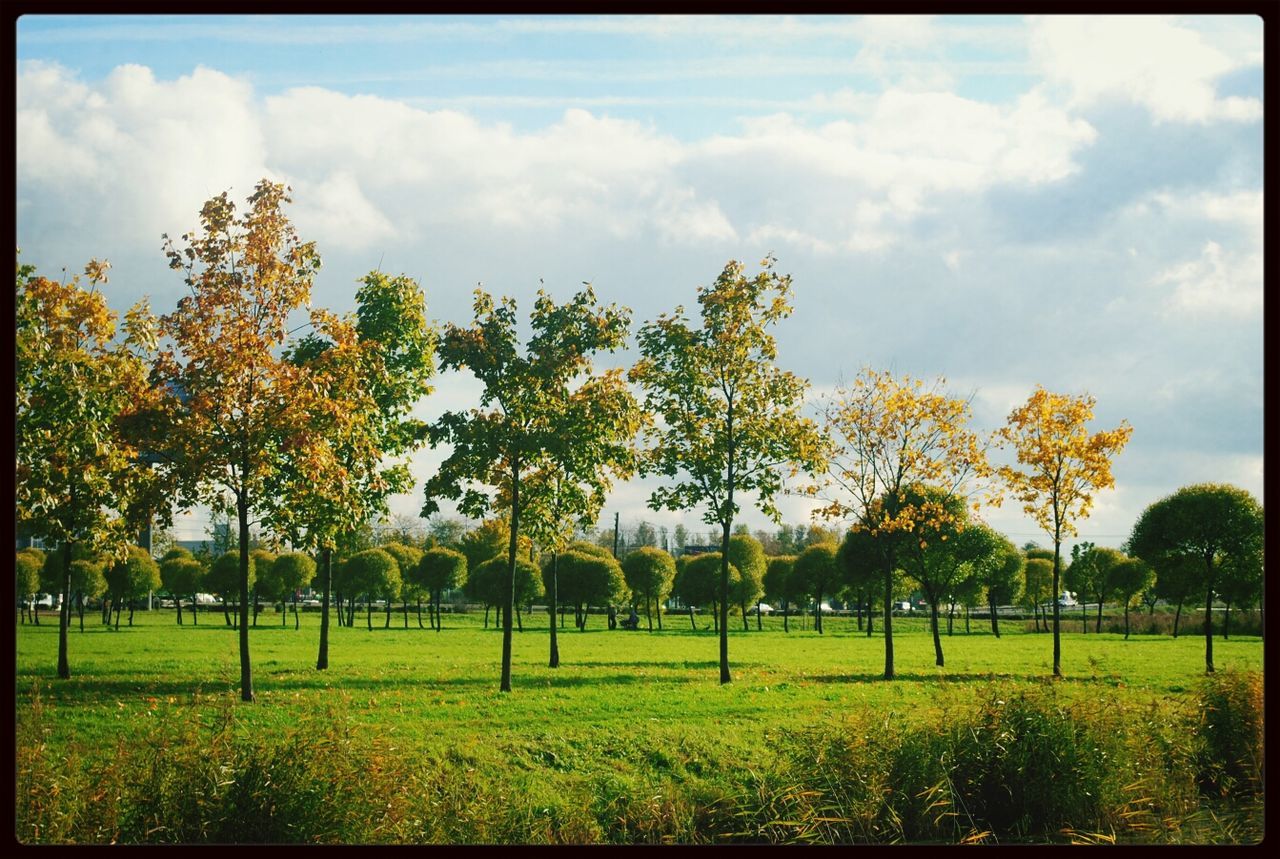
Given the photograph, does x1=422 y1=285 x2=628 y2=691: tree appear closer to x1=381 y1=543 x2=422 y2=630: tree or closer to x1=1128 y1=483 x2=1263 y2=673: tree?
x1=1128 y1=483 x2=1263 y2=673: tree

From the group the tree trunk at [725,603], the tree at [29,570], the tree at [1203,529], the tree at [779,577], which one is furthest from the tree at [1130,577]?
the tree at [29,570]

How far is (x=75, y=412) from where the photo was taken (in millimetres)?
11523

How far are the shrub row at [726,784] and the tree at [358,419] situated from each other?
5.92m

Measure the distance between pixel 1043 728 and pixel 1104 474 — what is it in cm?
1369

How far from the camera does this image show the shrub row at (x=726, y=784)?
26.0 ft

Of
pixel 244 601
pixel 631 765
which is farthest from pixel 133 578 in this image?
pixel 631 765

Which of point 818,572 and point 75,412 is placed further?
point 818,572

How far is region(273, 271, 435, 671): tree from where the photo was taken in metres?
15.4

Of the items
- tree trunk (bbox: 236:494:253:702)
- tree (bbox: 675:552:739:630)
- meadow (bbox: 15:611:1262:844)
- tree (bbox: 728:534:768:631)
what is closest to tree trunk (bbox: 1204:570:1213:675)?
meadow (bbox: 15:611:1262:844)

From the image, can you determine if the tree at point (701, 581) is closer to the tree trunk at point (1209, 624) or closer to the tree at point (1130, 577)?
the tree at point (1130, 577)

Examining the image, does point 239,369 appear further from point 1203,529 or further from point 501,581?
point 501,581

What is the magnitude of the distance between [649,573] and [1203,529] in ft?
Result: 90.8

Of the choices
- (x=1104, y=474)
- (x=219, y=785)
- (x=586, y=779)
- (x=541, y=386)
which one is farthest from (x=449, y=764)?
(x=1104, y=474)
